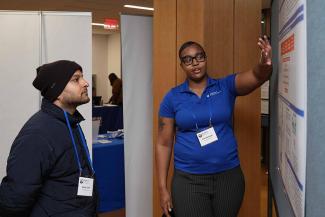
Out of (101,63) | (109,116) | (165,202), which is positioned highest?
(101,63)

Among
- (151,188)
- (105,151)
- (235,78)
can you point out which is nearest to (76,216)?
(235,78)

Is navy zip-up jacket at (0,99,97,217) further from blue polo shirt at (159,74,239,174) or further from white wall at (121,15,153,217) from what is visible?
white wall at (121,15,153,217)

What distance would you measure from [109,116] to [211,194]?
4.40 meters

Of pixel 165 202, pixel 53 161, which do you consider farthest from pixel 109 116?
pixel 53 161

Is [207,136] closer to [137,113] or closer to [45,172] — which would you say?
[45,172]

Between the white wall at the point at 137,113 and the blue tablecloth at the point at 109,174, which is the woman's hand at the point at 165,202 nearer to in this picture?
the white wall at the point at 137,113

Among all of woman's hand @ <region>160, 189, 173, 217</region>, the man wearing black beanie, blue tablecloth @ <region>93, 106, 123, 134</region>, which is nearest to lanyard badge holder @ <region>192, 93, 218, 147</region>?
woman's hand @ <region>160, 189, 173, 217</region>

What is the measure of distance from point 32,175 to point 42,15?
191cm

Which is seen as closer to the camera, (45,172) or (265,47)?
(265,47)

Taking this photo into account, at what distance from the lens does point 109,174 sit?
3426 millimetres

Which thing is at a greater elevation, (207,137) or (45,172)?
(207,137)

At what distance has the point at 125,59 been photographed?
3.01m

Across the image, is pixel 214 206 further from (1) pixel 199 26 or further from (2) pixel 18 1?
(2) pixel 18 1

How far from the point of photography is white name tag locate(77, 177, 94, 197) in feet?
5.60
